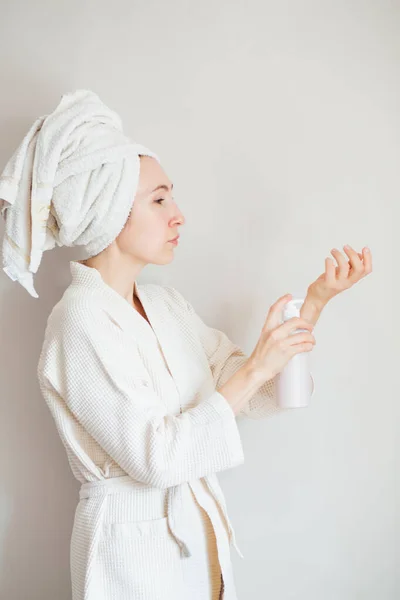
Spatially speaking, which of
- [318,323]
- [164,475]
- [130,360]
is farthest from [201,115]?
[164,475]

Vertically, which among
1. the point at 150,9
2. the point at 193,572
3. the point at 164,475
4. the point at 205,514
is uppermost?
the point at 150,9

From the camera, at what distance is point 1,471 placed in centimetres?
163

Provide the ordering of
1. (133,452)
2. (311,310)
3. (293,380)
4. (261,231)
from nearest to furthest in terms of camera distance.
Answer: (133,452)
(293,380)
(311,310)
(261,231)

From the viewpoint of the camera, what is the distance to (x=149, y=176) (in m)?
1.37

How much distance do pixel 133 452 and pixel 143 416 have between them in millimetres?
65

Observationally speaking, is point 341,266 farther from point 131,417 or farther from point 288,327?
point 131,417

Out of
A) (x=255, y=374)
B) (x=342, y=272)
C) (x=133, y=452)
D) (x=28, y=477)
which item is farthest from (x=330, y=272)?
(x=28, y=477)

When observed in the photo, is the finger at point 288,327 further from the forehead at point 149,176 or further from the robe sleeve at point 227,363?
the forehead at point 149,176

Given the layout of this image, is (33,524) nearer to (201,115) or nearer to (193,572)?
(193,572)

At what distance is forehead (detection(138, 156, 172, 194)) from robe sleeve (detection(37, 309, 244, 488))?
312mm

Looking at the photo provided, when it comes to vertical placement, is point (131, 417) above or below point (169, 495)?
above

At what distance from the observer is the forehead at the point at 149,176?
1.36 metres

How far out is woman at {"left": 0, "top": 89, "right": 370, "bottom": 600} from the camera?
3.84 ft

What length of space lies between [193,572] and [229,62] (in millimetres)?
1180
